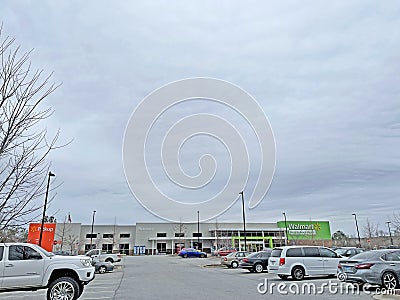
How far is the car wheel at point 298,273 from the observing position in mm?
17797

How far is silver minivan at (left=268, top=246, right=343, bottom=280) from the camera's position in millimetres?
17812

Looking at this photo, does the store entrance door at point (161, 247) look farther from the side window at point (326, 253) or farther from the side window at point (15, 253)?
the side window at point (15, 253)

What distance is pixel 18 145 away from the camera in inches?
315

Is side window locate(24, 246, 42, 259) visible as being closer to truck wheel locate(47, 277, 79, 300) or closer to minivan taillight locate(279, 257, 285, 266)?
truck wheel locate(47, 277, 79, 300)

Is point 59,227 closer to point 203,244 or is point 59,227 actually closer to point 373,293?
point 203,244

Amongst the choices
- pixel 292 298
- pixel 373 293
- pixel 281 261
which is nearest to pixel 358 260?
pixel 373 293

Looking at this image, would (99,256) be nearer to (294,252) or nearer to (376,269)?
(294,252)

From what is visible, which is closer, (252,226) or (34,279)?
(34,279)

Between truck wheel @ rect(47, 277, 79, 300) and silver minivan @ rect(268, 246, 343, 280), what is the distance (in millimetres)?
9870

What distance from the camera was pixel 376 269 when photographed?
13.0 meters

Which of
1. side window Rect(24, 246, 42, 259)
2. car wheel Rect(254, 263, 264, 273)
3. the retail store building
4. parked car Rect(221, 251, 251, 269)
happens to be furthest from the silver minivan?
the retail store building

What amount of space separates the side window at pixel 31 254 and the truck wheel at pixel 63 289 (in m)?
0.89

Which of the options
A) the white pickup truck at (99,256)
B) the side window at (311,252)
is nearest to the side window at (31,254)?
the side window at (311,252)

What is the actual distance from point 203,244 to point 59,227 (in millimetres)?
33566
